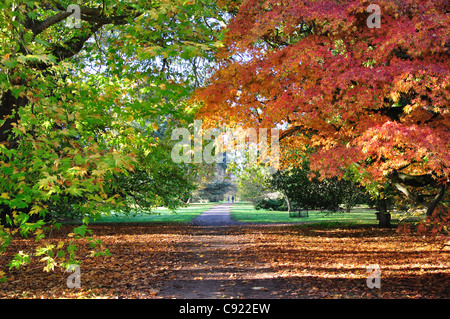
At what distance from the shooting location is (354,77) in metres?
6.52

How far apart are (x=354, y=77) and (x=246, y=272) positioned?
4446mm

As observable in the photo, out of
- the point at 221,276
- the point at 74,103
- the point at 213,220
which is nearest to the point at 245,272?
the point at 221,276

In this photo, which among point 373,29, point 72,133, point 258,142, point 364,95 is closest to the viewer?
point 72,133

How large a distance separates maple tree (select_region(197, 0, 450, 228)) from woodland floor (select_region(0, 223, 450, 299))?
217 cm

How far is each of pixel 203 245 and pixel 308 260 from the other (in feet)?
13.6

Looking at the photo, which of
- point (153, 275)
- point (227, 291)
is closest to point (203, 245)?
point (153, 275)

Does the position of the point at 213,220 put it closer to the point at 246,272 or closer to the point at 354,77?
the point at 246,272

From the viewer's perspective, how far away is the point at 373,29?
717 centimetres

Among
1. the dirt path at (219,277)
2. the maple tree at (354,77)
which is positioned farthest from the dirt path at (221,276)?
the maple tree at (354,77)

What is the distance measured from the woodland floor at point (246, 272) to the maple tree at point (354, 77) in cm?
217

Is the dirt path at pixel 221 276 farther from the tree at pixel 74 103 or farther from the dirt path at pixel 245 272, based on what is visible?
the tree at pixel 74 103

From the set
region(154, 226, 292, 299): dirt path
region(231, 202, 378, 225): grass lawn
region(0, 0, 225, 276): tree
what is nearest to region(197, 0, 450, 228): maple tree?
region(0, 0, 225, 276): tree

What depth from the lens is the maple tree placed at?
20.7 ft

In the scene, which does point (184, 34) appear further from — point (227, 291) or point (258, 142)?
point (258, 142)
